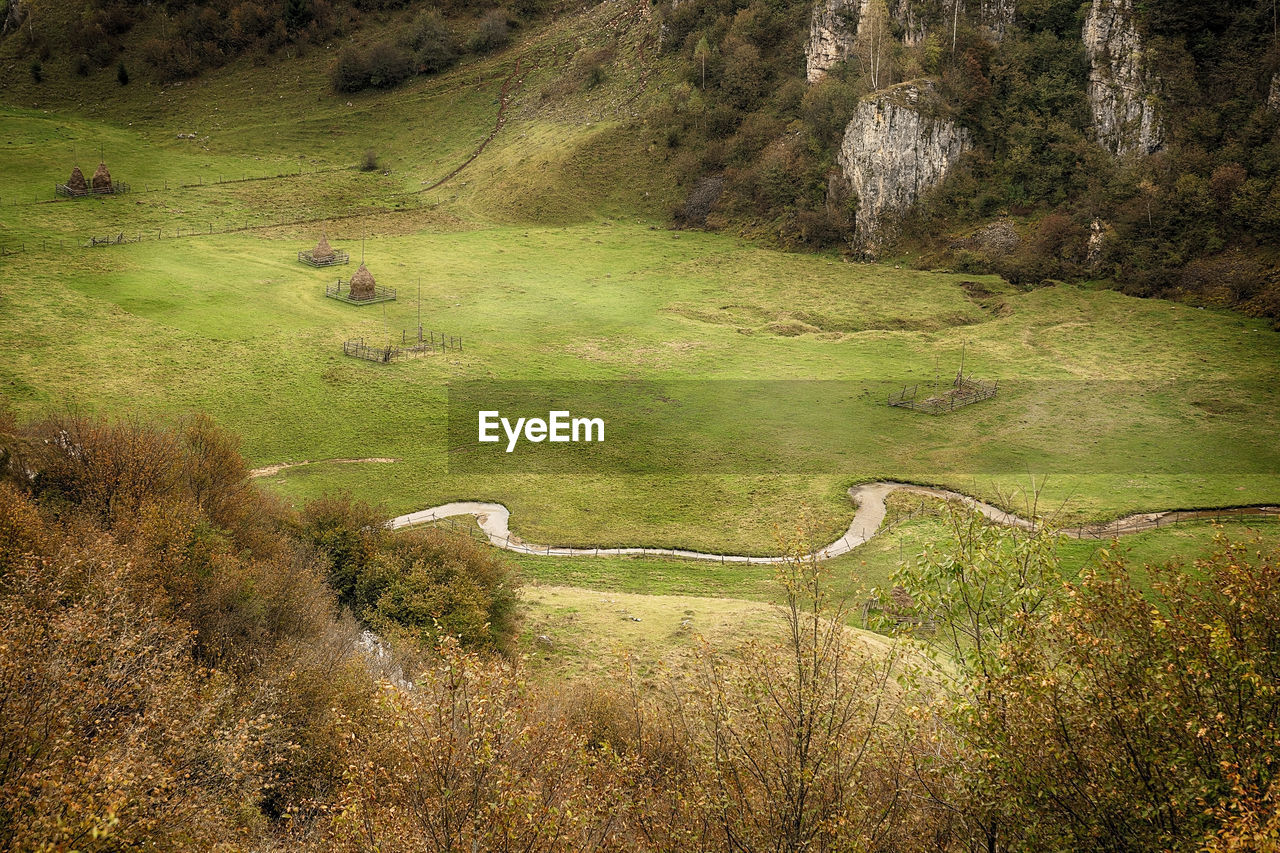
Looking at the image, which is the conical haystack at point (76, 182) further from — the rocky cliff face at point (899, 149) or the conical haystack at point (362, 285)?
the rocky cliff face at point (899, 149)

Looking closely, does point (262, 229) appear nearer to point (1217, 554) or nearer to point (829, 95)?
point (829, 95)

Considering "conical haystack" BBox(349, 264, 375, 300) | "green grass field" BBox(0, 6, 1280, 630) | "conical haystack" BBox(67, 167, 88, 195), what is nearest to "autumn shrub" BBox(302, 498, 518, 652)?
"green grass field" BBox(0, 6, 1280, 630)

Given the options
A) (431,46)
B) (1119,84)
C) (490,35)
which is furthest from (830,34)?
(431,46)

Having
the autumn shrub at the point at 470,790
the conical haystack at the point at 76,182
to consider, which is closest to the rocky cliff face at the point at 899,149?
the conical haystack at the point at 76,182

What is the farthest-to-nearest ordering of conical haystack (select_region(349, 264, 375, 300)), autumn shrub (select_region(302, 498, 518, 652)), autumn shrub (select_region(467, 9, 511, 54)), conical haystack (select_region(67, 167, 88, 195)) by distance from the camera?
1. autumn shrub (select_region(467, 9, 511, 54))
2. conical haystack (select_region(67, 167, 88, 195))
3. conical haystack (select_region(349, 264, 375, 300))
4. autumn shrub (select_region(302, 498, 518, 652))

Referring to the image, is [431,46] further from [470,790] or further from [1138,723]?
[1138,723]

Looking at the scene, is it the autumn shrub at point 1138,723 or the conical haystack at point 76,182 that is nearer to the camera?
the autumn shrub at point 1138,723

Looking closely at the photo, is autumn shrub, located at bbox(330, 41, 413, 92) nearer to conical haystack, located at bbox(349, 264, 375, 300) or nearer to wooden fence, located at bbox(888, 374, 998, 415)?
conical haystack, located at bbox(349, 264, 375, 300)

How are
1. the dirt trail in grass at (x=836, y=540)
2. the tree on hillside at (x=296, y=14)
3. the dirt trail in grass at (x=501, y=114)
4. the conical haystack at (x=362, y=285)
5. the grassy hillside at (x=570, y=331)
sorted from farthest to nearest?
the tree on hillside at (x=296, y=14) < the dirt trail in grass at (x=501, y=114) < the conical haystack at (x=362, y=285) < the grassy hillside at (x=570, y=331) < the dirt trail in grass at (x=836, y=540)
